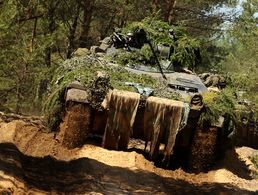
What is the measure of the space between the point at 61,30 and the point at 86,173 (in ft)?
50.0

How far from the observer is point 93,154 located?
932 cm

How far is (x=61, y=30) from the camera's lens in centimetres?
2245

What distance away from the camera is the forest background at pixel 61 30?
39.2 feet

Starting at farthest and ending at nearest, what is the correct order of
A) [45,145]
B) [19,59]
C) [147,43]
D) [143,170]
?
[19,59] < [147,43] < [45,145] < [143,170]

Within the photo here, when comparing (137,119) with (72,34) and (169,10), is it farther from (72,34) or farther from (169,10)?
(72,34)

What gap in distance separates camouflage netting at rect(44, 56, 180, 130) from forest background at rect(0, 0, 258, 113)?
5.20 feet

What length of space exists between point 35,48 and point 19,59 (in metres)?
0.74

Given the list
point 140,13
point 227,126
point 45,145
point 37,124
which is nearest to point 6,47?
point 37,124

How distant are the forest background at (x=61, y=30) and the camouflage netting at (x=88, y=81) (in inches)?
62.3

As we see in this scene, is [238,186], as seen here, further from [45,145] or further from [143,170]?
[45,145]

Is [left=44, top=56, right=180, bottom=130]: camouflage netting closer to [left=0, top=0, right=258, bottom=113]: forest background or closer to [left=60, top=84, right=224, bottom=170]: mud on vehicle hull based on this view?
[left=60, top=84, right=224, bottom=170]: mud on vehicle hull

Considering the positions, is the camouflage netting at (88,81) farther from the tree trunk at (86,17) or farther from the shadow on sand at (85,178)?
the tree trunk at (86,17)

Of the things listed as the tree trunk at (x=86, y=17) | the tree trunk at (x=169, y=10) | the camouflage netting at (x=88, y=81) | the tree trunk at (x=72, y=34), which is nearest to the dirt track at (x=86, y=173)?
the camouflage netting at (x=88, y=81)

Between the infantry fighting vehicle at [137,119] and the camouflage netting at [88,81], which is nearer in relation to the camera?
the infantry fighting vehicle at [137,119]
